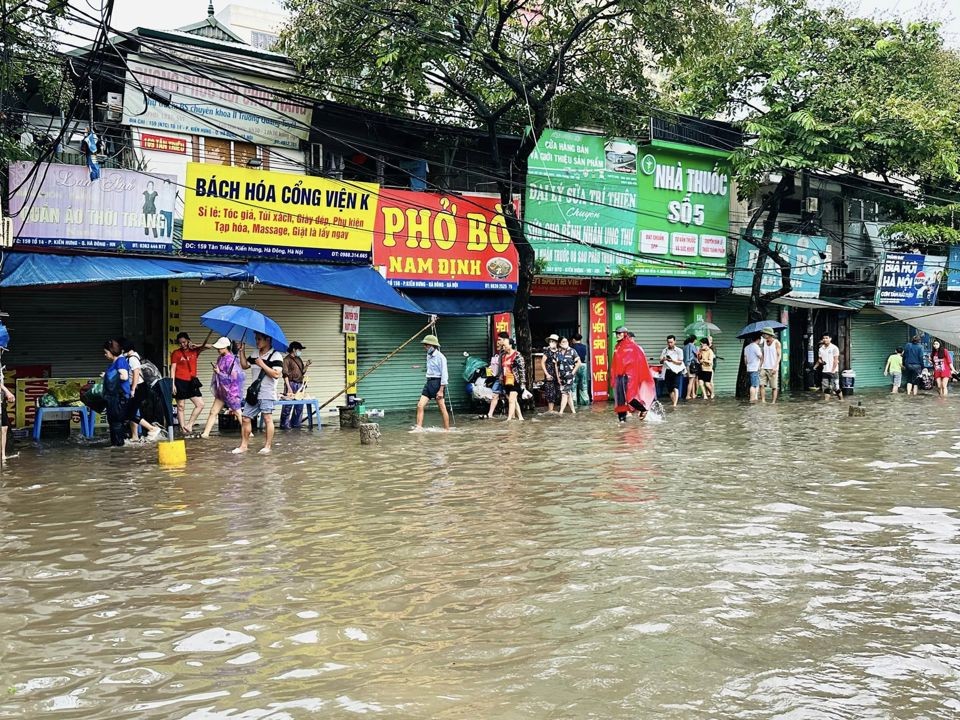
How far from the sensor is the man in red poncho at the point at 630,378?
17031 mm

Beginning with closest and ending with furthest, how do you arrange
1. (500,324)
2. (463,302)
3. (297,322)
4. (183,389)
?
(183,389), (297,322), (463,302), (500,324)

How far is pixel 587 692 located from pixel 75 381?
1512 centimetres

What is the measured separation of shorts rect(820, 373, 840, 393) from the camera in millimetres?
25172

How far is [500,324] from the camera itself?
23719mm

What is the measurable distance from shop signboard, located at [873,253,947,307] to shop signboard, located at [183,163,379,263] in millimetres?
18998

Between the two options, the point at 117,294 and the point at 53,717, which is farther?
the point at 117,294

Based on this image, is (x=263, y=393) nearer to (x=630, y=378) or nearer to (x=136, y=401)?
(x=136, y=401)

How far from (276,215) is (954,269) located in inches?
983

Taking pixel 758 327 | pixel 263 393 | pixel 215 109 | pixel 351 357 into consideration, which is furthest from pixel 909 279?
pixel 263 393

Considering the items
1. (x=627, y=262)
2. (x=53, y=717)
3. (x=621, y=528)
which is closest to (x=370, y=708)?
(x=53, y=717)

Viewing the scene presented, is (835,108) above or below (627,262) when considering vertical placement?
above

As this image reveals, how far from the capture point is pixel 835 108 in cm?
2489

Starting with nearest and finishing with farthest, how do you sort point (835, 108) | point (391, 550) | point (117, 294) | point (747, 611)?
point (747, 611) → point (391, 550) → point (117, 294) → point (835, 108)

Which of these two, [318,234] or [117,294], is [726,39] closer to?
[318,234]
